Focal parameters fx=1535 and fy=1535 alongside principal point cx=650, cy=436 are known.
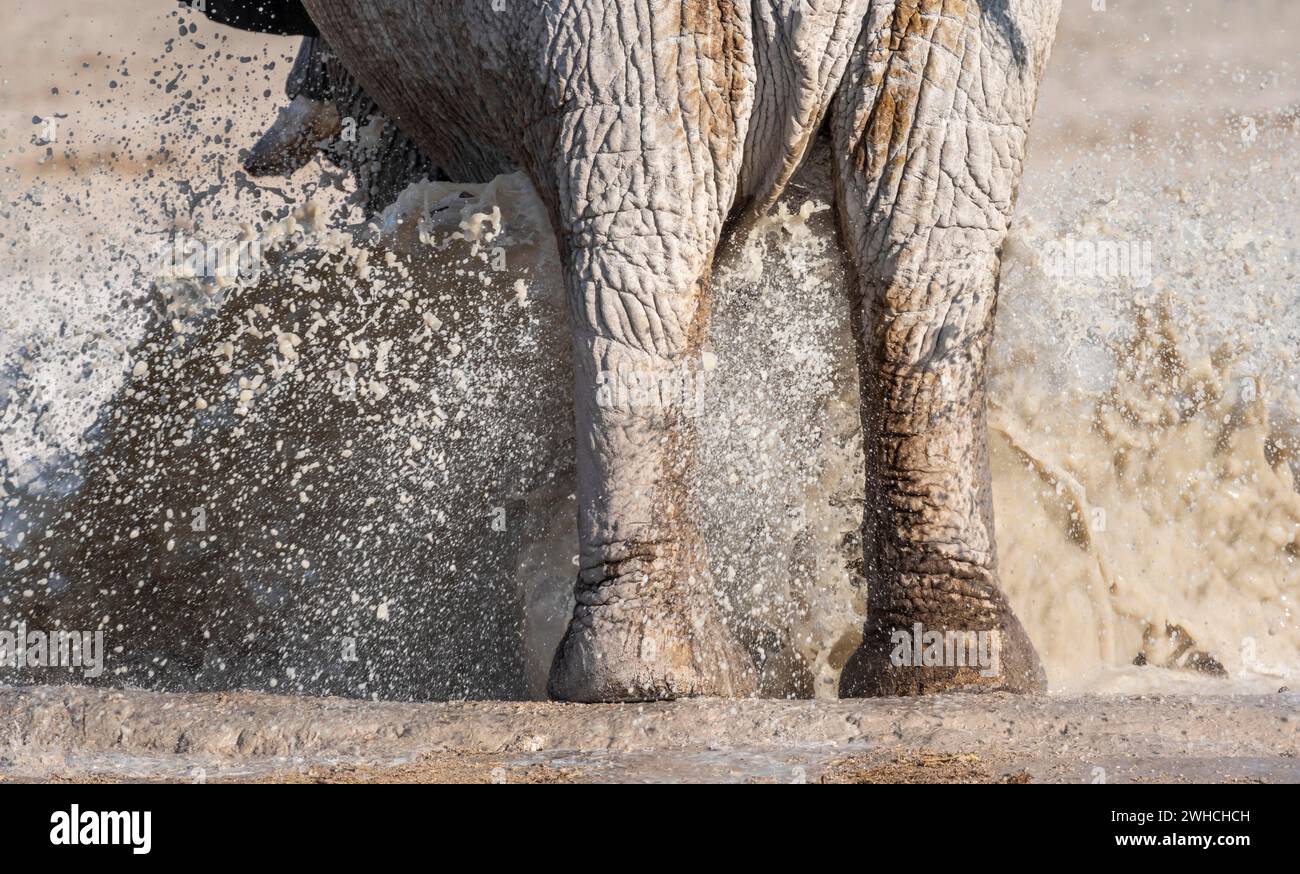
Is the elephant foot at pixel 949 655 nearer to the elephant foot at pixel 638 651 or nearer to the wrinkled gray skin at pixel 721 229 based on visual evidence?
the wrinkled gray skin at pixel 721 229

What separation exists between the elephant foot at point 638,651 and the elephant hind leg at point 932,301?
0.41 metres

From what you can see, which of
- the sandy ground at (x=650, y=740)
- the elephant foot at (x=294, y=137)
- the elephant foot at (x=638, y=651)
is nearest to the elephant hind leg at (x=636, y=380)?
the elephant foot at (x=638, y=651)

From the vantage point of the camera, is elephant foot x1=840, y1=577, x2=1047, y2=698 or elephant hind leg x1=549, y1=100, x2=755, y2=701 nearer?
elephant hind leg x1=549, y1=100, x2=755, y2=701

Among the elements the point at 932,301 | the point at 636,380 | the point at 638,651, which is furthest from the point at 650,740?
the point at 932,301

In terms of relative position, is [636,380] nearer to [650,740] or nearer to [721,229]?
[721,229]

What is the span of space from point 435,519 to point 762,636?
0.88m

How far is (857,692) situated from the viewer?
334 cm

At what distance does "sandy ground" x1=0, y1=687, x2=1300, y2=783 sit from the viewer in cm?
247

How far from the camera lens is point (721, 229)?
332cm

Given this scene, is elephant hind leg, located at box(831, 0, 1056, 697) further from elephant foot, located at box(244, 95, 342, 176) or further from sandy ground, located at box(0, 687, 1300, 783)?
elephant foot, located at box(244, 95, 342, 176)

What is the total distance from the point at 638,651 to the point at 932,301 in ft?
3.10

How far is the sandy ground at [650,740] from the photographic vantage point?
8.11ft

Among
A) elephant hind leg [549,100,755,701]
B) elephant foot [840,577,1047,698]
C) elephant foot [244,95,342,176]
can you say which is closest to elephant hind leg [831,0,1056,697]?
elephant foot [840,577,1047,698]

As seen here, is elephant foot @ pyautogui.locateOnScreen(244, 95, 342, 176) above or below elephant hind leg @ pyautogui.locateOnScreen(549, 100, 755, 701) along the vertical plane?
above
